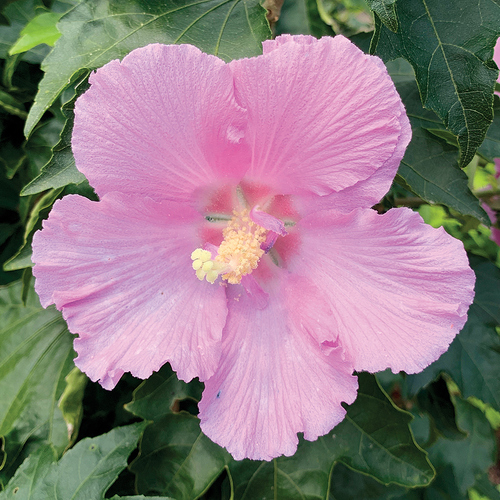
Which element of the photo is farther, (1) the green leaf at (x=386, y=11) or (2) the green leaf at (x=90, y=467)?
(2) the green leaf at (x=90, y=467)

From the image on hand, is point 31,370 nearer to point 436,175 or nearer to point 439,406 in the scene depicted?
point 436,175

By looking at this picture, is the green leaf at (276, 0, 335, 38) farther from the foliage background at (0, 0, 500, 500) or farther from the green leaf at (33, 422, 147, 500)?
the green leaf at (33, 422, 147, 500)

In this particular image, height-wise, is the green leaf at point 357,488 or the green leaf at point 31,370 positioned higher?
the green leaf at point 31,370

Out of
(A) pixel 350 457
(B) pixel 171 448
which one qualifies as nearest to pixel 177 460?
(B) pixel 171 448

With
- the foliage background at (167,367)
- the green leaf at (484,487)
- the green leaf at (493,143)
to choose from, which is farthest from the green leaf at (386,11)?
the green leaf at (484,487)

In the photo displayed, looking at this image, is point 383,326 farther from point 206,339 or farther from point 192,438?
point 192,438

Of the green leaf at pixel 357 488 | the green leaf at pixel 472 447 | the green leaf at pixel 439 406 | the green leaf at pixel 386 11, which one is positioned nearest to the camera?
the green leaf at pixel 386 11

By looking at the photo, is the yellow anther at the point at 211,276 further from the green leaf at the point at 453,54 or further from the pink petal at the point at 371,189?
the green leaf at the point at 453,54

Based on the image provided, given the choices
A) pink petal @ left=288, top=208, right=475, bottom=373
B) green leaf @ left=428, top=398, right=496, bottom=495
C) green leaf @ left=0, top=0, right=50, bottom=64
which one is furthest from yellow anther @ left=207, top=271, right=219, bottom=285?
green leaf @ left=428, top=398, right=496, bottom=495
